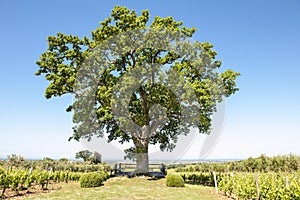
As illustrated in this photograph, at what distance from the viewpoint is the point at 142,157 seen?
2406 centimetres

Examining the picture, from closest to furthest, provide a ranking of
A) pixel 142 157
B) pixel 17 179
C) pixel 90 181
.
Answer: pixel 17 179 < pixel 90 181 < pixel 142 157

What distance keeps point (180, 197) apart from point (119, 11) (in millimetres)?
18487

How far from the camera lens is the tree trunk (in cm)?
2398

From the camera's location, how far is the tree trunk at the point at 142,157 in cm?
2398

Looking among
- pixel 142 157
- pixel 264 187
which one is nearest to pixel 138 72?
pixel 142 157

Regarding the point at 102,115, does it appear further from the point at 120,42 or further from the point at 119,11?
the point at 119,11

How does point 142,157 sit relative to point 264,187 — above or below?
above

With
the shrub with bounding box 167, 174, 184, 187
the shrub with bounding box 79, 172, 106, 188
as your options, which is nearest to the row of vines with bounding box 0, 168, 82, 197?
the shrub with bounding box 79, 172, 106, 188

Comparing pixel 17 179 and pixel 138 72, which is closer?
pixel 17 179

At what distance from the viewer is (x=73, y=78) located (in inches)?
901

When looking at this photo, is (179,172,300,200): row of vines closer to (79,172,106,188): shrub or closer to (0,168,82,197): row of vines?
(79,172,106,188): shrub

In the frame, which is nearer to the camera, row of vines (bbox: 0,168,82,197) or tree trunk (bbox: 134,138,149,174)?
row of vines (bbox: 0,168,82,197)

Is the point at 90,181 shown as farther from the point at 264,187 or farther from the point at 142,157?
the point at 264,187

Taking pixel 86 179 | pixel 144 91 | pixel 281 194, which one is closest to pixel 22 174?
pixel 86 179
